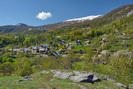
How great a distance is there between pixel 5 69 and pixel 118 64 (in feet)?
149

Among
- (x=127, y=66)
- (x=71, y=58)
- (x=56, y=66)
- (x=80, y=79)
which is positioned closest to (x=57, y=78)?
(x=80, y=79)

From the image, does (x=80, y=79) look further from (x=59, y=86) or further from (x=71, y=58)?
(x=71, y=58)

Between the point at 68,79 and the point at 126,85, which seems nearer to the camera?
the point at 126,85

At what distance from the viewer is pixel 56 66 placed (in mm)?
45781

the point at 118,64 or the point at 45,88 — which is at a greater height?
the point at 118,64

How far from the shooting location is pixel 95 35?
150875 mm

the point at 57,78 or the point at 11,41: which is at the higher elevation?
the point at 11,41

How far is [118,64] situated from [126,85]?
3746 millimetres

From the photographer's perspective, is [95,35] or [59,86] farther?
[95,35]

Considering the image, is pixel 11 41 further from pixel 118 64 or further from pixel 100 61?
pixel 118 64

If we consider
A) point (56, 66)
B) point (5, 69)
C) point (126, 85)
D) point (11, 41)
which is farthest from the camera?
point (11, 41)

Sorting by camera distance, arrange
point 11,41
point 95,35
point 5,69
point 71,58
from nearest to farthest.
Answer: point 5,69, point 71,58, point 95,35, point 11,41

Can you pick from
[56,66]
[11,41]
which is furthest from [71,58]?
[11,41]

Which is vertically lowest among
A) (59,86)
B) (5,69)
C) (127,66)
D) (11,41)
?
(5,69)
